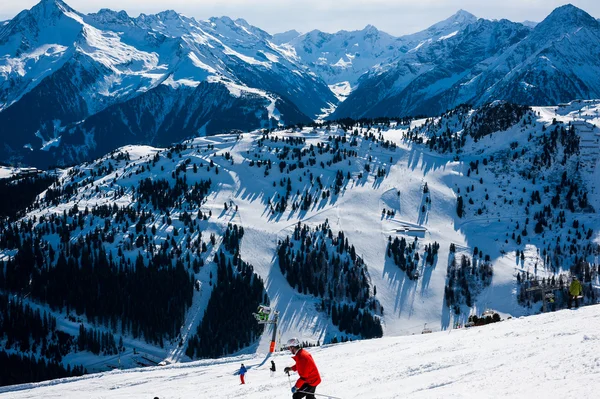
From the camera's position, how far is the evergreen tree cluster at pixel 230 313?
132m

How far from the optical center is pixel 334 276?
158m

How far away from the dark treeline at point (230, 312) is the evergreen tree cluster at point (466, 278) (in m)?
51.1

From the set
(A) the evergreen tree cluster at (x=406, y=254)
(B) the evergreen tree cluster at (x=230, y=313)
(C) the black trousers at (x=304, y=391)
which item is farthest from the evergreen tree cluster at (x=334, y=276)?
(C) the black trousers at (x=304, y=391)

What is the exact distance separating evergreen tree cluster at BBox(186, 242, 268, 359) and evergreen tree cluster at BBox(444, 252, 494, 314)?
51148 mm

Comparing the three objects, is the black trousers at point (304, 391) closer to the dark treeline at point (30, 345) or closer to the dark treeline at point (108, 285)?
the dark treeline at point (30, 345)

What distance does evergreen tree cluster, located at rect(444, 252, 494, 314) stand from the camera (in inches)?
6033

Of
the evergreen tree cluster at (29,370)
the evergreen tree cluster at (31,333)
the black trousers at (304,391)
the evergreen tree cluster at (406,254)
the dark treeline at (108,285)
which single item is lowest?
the evergreen tree cluster at (29,370)

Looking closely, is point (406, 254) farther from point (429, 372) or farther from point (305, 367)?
point (305, 367)

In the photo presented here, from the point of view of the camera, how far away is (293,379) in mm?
40281

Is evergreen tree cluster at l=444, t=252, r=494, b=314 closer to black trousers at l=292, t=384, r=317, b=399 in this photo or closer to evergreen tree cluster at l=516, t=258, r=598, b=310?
evergreen tree cluster at l=516, t=258, r=598, b=310

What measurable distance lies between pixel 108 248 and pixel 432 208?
10898cm

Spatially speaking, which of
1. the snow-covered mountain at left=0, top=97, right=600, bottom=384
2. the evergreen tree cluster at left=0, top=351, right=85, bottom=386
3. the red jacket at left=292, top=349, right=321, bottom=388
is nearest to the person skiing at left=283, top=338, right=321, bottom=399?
the red jacket at left=292, top=349, right=321, bottom=388

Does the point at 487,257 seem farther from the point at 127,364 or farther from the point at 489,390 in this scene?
the point at 489,390

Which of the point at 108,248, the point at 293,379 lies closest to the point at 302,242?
the point at 108,248
